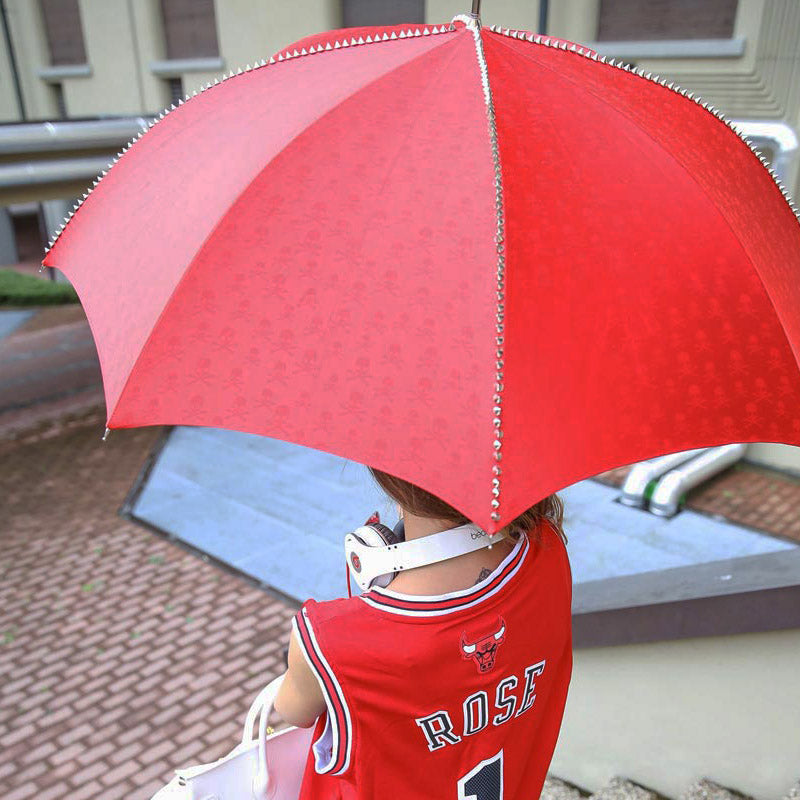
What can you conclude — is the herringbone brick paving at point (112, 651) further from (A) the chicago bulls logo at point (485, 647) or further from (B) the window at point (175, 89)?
(B) the window at point (175, 89)

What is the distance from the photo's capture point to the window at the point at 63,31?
45.9 feet

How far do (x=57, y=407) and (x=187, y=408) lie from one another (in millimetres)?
8164

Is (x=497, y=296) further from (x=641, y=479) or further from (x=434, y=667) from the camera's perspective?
(x=641, y=479)

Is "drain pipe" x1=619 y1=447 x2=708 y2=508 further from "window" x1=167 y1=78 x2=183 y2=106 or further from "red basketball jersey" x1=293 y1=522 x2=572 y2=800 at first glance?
"window" x1=167 y1=78 x2=183 y2=106

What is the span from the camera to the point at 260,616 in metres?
5.04

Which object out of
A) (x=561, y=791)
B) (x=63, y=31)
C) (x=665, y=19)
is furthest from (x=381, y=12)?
(x=561, y=791)

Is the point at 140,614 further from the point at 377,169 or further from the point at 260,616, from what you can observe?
the point at 377,169

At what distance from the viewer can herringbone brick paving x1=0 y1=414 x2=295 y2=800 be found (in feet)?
13.1

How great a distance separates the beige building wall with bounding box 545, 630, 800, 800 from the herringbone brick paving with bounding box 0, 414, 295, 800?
6.00 feet

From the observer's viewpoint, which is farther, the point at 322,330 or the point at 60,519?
the point at 60,519

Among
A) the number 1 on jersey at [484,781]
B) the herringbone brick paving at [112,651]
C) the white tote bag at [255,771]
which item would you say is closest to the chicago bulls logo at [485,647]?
the number 1 on jersey at [484,781]

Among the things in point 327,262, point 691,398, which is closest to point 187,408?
point 327,262

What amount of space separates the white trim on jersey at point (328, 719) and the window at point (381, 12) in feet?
29.9

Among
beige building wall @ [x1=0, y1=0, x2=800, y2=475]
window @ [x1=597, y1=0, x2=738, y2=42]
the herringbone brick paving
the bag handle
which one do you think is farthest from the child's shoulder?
window @ [x1=597, y1=0, x2=738, y2=42]
